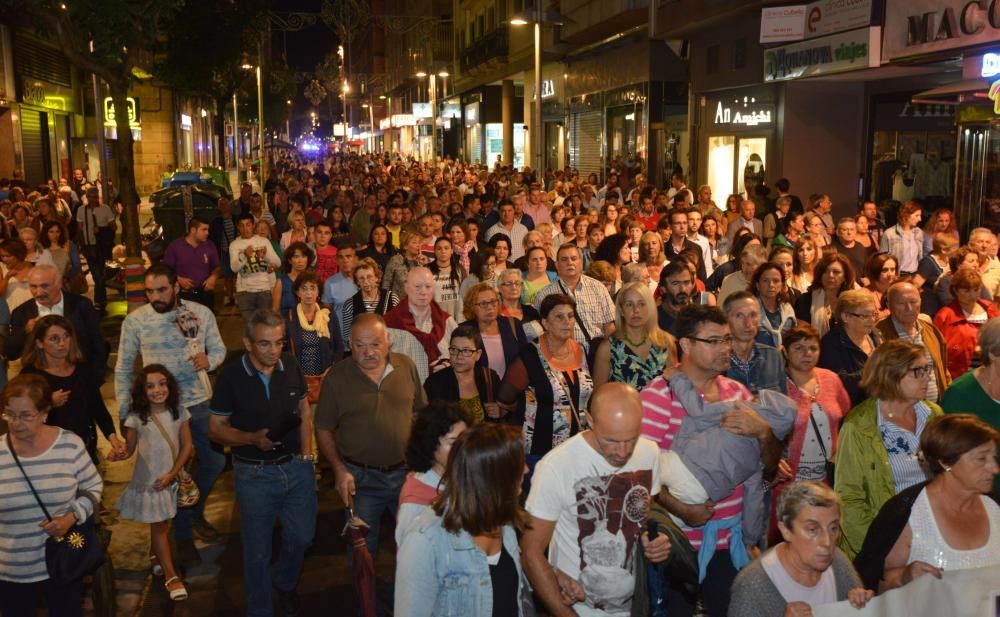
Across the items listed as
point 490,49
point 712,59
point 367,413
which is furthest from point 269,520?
point 490,49

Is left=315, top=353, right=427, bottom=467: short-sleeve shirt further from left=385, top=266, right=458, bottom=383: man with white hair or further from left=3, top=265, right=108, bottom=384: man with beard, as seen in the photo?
left=3, top=265, right=108, bottom=384: man with beard

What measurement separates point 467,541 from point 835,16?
16.2 m

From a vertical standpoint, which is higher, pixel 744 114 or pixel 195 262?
pixel 744 114

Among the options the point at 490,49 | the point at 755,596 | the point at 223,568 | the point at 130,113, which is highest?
the point at 490,49

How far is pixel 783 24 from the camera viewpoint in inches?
745

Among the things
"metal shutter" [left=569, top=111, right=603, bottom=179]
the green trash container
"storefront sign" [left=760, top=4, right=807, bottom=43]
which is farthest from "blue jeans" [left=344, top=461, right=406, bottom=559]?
"metal shutter" [left=569, top=111, right=603, bottom=179]

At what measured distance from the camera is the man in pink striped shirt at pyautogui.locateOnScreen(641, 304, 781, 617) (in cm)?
504

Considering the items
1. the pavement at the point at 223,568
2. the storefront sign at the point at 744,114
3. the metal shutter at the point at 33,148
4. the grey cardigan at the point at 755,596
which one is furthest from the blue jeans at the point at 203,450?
the metal shutter at the point at 33,148

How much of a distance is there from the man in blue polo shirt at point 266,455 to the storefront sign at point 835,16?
1357 centimetres

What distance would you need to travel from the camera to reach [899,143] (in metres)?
19.1

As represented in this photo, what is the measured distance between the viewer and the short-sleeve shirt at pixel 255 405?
20.1ft

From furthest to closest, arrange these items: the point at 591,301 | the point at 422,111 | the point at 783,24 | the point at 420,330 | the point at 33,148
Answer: the point at 422,111, the point at 33,148, the point at 783,24, the point at 591,301, the point at 420,330

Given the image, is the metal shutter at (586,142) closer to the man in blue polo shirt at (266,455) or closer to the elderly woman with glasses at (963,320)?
the elderly woman with glasses at (963,320)

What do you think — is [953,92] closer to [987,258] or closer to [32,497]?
[987,258]
